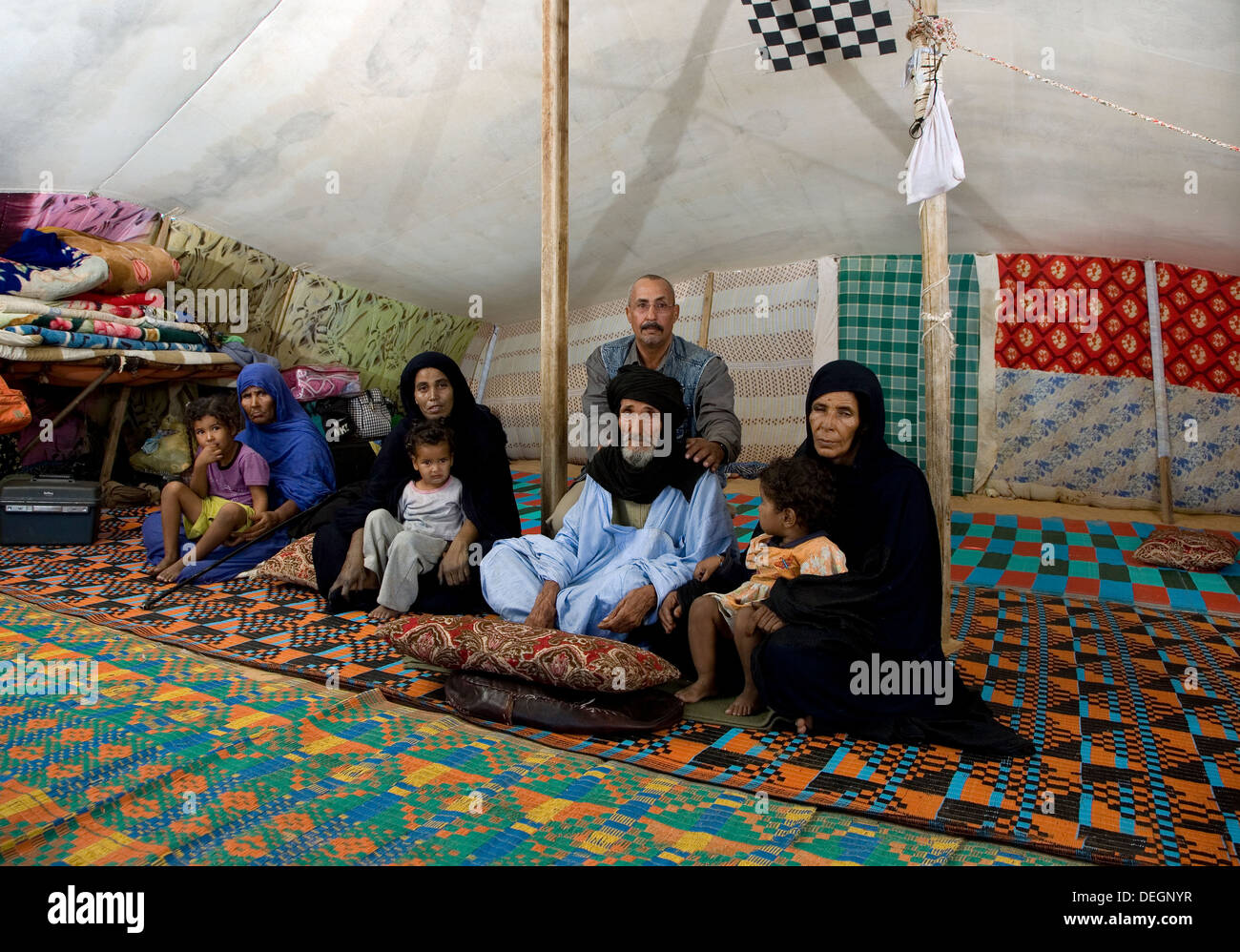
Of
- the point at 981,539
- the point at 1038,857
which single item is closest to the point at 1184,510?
the point at 981,539

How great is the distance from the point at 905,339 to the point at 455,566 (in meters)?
3.26

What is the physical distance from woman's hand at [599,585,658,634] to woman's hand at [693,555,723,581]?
0.49 feet

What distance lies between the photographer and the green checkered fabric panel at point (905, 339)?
17.5 feet

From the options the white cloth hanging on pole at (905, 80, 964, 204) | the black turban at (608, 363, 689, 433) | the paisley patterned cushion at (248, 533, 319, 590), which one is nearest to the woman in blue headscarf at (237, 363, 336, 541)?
the paisley patterned cushion at (248, 533, 319, 590)

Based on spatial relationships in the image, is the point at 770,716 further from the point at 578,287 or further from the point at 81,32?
the point at 578,287

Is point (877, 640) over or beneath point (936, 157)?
beneath

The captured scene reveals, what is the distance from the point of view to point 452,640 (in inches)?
101

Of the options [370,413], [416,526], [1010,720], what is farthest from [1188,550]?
[370,413]

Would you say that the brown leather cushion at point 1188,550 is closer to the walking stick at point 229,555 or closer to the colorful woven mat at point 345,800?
the colorful woven mat at point 345,800

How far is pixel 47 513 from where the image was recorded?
4.45 meters

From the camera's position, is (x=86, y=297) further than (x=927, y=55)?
Yes

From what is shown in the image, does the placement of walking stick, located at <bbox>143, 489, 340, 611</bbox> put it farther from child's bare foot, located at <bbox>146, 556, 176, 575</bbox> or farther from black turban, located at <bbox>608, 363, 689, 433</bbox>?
black turban, located at <bbox>608, 363, 689, 433</bbox>

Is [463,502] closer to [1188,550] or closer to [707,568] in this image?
[707,568]

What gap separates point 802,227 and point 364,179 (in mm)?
2597
